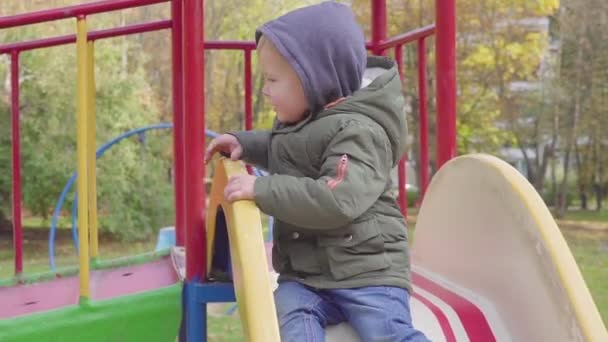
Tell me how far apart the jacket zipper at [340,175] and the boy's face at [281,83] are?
0.22 metres

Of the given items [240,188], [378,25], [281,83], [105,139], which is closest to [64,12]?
[281,83]

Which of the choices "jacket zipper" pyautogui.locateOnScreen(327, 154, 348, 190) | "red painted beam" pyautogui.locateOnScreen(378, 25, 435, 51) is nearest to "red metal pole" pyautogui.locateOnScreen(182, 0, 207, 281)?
"jacket zipper" pyautogui.locateOnScreen(327, 154, 348, 190)

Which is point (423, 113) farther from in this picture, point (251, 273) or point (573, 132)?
point (573, 132)

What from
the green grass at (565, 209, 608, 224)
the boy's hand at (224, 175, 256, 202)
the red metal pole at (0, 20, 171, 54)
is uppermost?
the red metal pole at (0, 20, 171, 54)

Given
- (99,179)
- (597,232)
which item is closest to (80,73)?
(99,179)

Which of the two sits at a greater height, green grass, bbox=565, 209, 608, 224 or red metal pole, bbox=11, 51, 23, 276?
red metal pole, bbox=11, 51, 23, 276

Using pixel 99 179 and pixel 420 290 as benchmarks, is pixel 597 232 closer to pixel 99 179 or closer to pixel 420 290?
pixel 99 179

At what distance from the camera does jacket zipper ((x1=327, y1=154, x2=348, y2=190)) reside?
1.75m

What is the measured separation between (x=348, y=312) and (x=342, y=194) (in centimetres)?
28

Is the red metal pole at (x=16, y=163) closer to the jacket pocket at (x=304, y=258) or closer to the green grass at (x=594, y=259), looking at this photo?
the jacket pocket at (x=304, y=258)

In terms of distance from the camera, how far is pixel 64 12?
90.8 inches

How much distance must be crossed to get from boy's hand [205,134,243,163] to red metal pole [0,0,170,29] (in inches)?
18.7

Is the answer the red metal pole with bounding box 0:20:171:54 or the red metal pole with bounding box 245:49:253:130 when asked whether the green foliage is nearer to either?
the red metal pole with bounding box 245:49:253:130

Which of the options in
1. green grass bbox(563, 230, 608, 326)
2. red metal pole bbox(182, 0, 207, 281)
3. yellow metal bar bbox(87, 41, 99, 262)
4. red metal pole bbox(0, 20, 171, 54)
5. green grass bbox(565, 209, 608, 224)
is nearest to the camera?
red metal pole bbox(182, 0, 207, 281)
